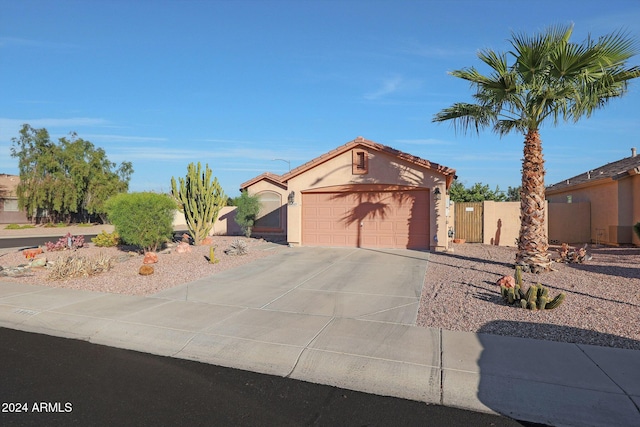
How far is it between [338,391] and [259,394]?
884 millimetres

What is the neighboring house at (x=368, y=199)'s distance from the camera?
16.2 m

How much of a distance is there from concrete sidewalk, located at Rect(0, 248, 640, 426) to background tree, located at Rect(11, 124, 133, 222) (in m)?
28.3

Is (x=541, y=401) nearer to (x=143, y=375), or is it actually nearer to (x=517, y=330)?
(x=517, y=330)

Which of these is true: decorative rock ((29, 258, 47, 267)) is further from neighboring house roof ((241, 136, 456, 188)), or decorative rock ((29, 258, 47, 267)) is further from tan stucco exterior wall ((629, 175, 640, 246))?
tan stucco exterior wall ((629, 175, 640, 246))

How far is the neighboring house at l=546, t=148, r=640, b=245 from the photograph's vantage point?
56.5 ft

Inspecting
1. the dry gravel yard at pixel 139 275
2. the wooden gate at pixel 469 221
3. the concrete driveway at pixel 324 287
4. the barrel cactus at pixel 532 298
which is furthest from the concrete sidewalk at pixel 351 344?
the wooden gate at pixel 469 221

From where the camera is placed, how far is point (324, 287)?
9.87 meters

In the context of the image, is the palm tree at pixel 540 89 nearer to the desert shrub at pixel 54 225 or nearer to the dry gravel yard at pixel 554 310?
the dry gravel yard at pixel 554 310

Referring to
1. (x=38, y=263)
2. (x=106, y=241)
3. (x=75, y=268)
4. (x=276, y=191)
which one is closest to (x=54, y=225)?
(x=106, y=241)

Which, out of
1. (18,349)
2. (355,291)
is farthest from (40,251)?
(355,291)

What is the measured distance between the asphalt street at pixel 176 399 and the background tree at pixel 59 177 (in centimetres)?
3397

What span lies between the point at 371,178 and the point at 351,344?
1151 cm

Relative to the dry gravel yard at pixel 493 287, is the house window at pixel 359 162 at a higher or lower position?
higher

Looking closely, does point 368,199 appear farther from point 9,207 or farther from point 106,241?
point 9,207
